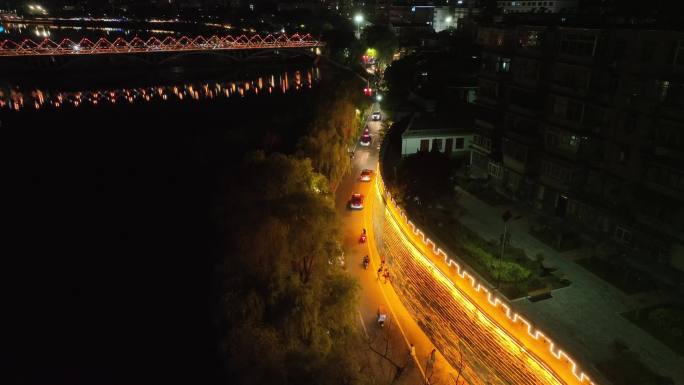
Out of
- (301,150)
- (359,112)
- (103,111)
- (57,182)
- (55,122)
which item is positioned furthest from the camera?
(103,111)

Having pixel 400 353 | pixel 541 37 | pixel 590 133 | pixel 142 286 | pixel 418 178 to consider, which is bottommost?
pixel 142 286

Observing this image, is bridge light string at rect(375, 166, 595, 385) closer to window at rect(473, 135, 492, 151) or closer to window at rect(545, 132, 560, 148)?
window at rect(545, 132, 560, 148)

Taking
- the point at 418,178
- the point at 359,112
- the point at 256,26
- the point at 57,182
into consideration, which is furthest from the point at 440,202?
the point at 256,26

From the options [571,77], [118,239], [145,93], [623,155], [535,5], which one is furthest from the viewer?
[535,5]

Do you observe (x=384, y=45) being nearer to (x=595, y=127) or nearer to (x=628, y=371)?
(x=595, y=127)

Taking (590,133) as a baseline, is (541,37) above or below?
above

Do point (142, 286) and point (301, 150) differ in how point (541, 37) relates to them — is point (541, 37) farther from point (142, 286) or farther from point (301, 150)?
point (142, 286)

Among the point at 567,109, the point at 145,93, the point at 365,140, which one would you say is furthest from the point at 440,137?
the point at 145,93
